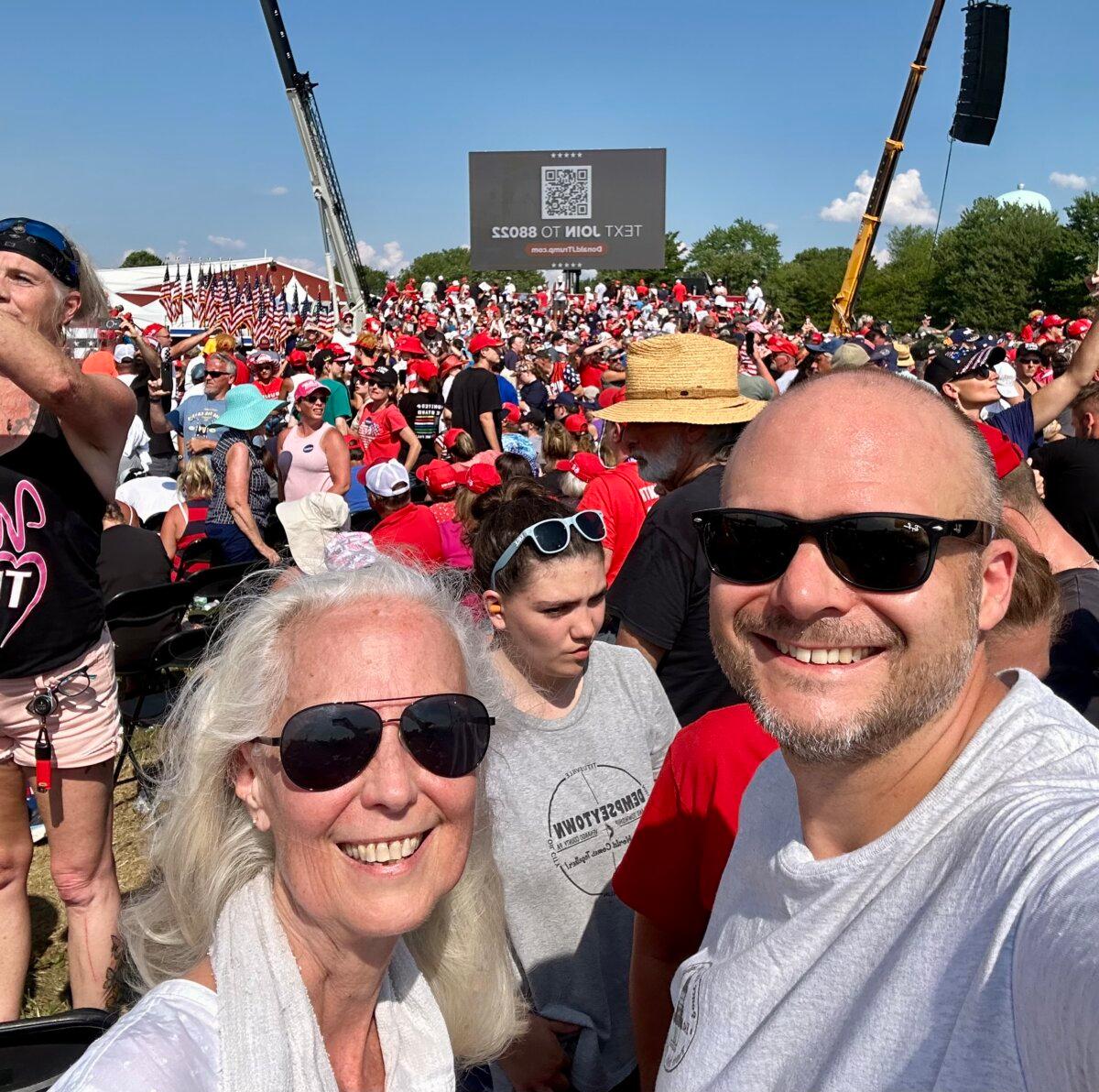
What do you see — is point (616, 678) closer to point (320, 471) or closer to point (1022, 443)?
point (1022, 443)

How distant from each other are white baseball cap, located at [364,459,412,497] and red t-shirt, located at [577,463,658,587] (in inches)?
69.8

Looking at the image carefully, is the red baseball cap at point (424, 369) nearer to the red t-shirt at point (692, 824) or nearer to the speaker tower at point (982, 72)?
the red t-shirt at point (692, 824)

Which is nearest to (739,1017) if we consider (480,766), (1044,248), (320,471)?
(480,766)

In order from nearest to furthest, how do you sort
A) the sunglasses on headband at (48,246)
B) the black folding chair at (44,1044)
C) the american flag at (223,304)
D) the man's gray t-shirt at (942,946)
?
the man's gray t-shirt at (942,946) → the black folding chair at (44,1044) → the sunglasses on headband at (48,246) → the american flag at (223,304)

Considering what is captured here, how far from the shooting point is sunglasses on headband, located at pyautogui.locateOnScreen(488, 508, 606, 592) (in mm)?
2617

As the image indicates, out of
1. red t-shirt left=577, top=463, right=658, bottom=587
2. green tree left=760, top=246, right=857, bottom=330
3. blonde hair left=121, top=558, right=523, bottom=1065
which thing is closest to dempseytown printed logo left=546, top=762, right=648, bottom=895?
blonde hair left=121, top=558, right=523, bottom=1065

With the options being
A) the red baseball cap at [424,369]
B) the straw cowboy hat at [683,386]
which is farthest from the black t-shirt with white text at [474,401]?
the straw cowboy hat at [683,386]

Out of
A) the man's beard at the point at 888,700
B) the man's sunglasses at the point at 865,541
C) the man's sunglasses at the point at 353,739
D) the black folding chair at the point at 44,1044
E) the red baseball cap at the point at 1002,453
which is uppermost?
the man's sunglasses at the point at 865,541

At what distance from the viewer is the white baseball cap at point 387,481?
5.65 m

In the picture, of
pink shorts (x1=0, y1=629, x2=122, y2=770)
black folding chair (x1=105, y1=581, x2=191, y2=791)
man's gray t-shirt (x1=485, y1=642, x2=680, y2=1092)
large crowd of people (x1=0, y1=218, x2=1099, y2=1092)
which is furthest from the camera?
black folding chair (x1=105, y1=581, x2=191, y2=791)

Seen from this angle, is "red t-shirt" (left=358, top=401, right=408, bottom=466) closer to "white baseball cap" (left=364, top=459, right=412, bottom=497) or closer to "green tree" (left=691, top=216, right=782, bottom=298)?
"white baseball cap" (left=364, top=459, right=412, bottom=497)

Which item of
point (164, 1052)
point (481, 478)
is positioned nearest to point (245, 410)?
point (481, 478)

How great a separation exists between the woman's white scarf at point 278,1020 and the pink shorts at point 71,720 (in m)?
1.40

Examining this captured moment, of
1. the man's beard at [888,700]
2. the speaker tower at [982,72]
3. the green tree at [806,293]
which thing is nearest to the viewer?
the man's beard at [888,700]
